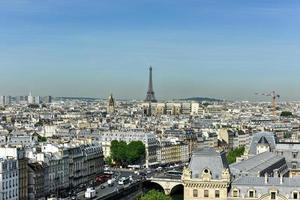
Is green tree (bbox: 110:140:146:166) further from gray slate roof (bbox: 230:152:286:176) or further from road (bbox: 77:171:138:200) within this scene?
gray slate roof (bbox: 230:152:286:176)

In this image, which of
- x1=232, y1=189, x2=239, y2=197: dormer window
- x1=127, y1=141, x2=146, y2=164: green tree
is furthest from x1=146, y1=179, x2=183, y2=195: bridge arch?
x1=232, y1=189, x2=239, y2=197: dormer window

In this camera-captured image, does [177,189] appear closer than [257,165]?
No

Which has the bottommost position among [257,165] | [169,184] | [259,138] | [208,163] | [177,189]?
[177,189]

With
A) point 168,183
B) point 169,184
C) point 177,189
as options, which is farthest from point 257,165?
point 177,189

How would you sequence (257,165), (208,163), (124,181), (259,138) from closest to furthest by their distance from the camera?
(208,163) → (257,165) → (124,181) → (259,138)

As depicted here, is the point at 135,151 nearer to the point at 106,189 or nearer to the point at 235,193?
the point at 106,189

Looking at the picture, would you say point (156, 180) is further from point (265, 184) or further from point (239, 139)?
point (239, 139)

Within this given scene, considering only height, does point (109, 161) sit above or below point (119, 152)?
below

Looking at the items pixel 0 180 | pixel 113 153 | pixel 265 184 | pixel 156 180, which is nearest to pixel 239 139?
pixel 113 153
